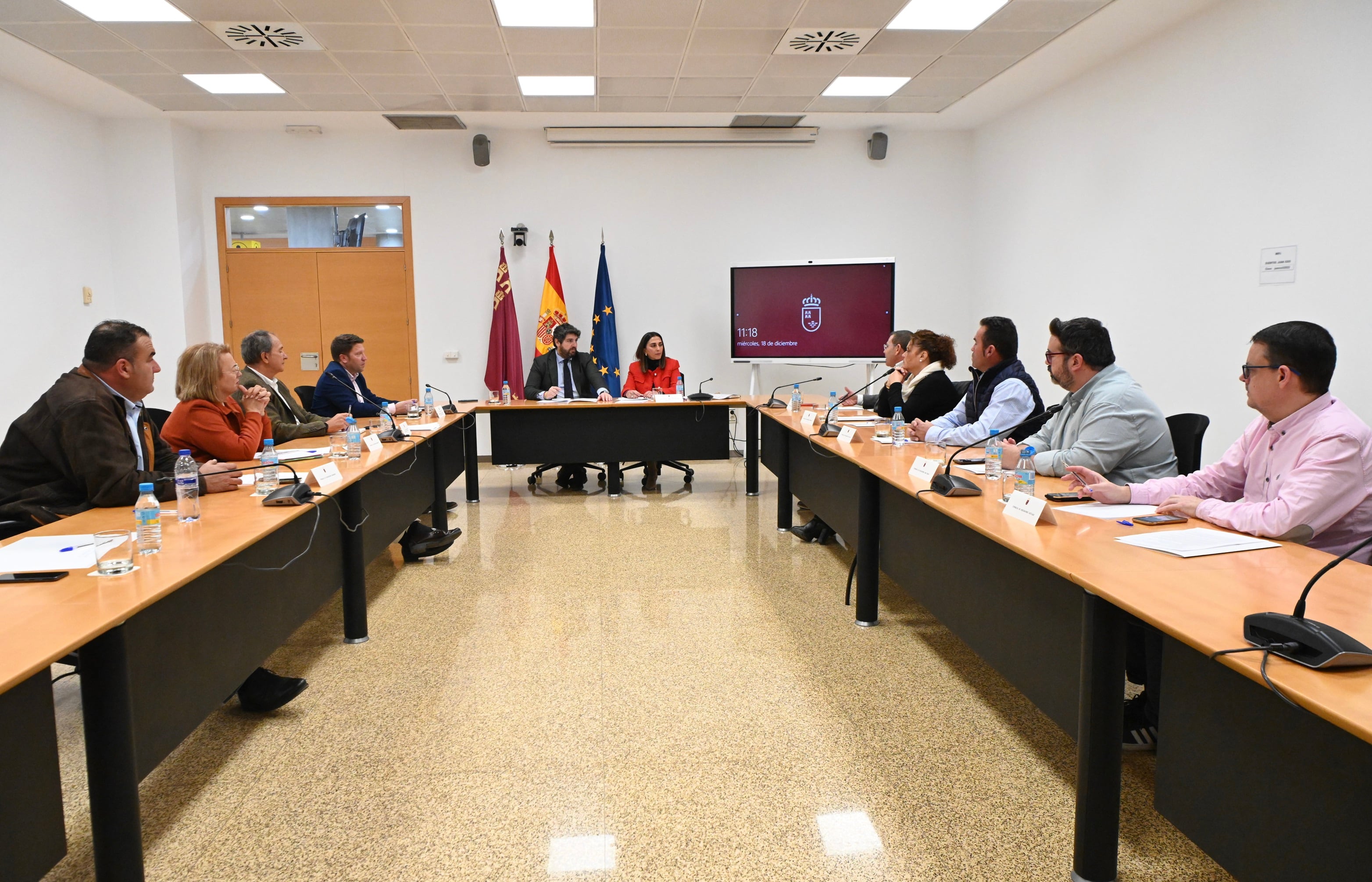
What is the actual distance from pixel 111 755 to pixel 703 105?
584cm

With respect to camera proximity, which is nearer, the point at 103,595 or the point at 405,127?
the point at 103,595

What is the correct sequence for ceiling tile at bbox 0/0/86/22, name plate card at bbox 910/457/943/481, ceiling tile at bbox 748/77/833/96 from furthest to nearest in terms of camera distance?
ceiling tile at bbox 748/77/833/96 < ceiling tile at bbox 0/0/86/22 < name plate card at bbox 910/457/943/481

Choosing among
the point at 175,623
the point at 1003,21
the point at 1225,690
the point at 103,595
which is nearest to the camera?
the point at 1225,690

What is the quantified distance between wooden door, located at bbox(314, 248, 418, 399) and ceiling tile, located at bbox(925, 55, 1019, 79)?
457 cm

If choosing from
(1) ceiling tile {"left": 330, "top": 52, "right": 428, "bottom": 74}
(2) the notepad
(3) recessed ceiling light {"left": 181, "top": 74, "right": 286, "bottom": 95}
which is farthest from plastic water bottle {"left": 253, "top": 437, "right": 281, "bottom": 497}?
(3) recessed ceiling light {"left": 181, "top": 74, "right": 286, "bottom": 95}

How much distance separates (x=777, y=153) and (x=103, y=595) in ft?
22.1

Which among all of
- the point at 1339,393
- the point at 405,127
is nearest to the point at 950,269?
the point at 1339,393

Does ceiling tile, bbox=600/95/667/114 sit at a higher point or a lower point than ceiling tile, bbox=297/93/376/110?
higher

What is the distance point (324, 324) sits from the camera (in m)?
7.35

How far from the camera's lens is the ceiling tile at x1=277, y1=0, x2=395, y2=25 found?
14.0ft

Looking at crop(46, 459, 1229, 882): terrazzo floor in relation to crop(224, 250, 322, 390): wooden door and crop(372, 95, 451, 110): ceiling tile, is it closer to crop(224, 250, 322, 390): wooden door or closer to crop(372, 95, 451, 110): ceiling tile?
crop(372, 95, 451, 110): ceiling tile

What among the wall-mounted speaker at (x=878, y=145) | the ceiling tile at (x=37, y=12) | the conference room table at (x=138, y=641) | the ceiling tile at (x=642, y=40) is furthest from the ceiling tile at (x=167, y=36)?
the wall-mounted speaker at (x=878, y=145)

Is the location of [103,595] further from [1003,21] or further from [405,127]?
[405,127]

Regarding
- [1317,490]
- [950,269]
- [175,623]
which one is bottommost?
[175,623]
